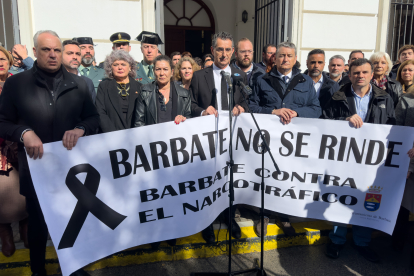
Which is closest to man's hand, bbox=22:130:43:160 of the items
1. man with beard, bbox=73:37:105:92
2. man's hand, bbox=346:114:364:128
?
man with beard, bbox=73:37:105:92

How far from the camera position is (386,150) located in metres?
3.01

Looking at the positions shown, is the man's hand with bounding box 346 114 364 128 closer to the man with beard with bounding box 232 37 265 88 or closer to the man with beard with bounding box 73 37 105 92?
the man with beard with bounding box 232 37 265 88

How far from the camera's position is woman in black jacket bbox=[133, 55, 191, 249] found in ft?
10.7

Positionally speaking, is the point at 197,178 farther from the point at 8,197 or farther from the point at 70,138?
the point at 8,197

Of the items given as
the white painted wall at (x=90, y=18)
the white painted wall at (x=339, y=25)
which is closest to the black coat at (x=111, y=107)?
the white painted wall at (x=90, y=18)

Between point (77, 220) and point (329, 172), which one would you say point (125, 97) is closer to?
point (77, 220)

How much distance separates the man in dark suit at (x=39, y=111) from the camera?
2.46 meters

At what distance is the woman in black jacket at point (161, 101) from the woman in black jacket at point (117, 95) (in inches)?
7.8

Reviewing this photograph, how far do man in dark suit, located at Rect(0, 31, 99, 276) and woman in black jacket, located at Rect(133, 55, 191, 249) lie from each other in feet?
2.16

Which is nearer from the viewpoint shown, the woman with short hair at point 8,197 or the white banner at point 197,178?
the white banner at point 197,178

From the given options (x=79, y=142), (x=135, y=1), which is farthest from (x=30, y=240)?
(x=135, y=1)

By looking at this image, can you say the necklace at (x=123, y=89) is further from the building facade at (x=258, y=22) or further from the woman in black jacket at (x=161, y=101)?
the building facade at (x=258, y=22)

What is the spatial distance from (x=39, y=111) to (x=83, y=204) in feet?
2.73

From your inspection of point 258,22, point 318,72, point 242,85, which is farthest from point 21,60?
point 258,22
